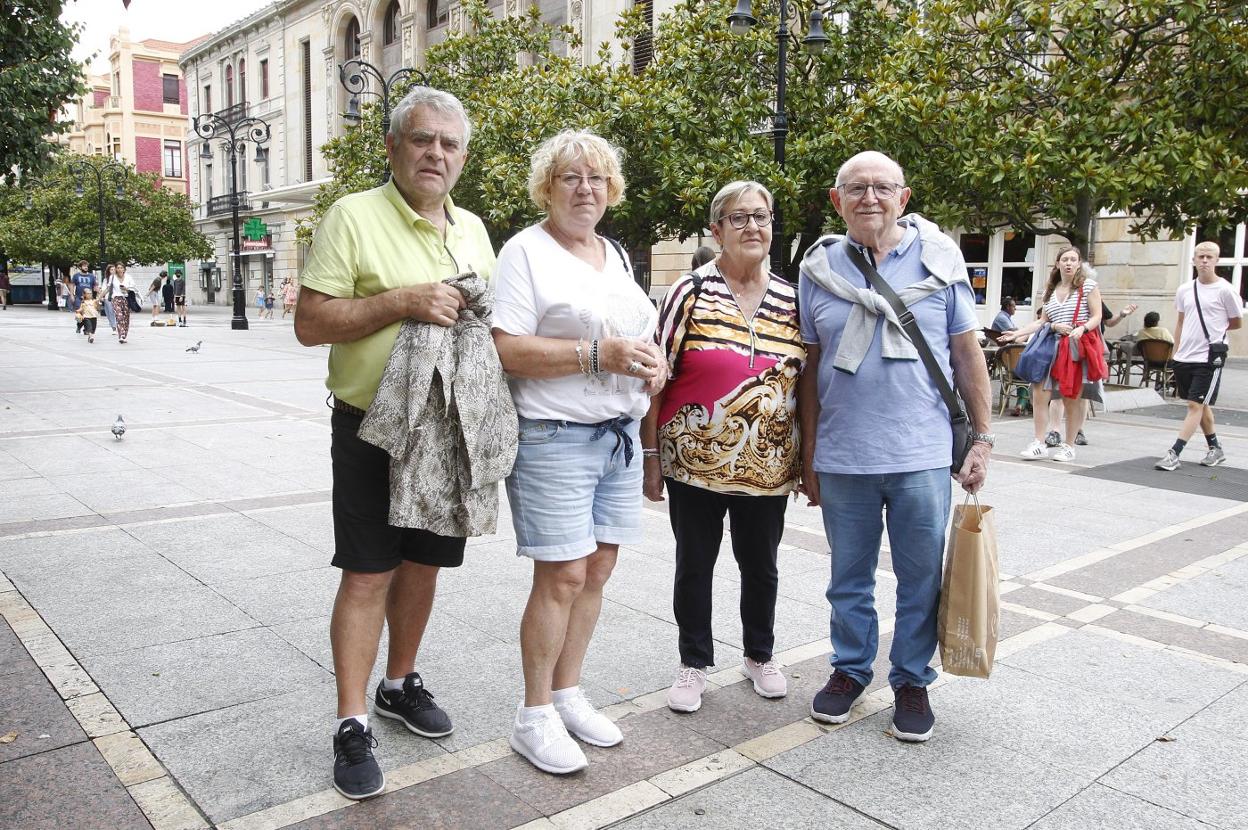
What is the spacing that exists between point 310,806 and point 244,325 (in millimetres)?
29761

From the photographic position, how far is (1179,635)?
452 centimetres

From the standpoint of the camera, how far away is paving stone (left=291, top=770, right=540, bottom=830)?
2828 mm

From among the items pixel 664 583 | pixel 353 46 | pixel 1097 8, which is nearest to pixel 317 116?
pixel 353 46

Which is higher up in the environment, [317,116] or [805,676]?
[317,116]

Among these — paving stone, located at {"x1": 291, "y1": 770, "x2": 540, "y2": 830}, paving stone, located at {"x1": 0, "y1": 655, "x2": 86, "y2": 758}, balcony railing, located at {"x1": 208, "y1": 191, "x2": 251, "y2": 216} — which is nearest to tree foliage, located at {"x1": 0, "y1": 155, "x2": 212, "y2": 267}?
balcony railing, located at {"x1": 208, "y1": 191, "x2": 251, "y2": 216}

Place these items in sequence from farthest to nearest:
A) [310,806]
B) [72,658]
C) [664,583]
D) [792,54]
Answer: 1. [792,54]
2. [664,583]
3. [72,658]
4. [310,806]

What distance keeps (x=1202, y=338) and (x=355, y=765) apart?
27.2 feet

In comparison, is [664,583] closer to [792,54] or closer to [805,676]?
[805,676]

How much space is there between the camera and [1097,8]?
12.7 m

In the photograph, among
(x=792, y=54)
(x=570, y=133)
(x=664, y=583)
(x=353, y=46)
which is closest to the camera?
(x=570, y=133)

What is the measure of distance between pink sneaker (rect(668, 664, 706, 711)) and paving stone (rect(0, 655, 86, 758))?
195 centimetres

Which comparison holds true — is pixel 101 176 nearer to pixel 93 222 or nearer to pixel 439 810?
pixel 93 222

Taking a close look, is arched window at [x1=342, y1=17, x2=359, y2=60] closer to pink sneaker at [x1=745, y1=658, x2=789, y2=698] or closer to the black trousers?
the black trousers

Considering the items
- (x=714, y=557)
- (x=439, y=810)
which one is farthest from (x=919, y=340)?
(x=439, y=810)
